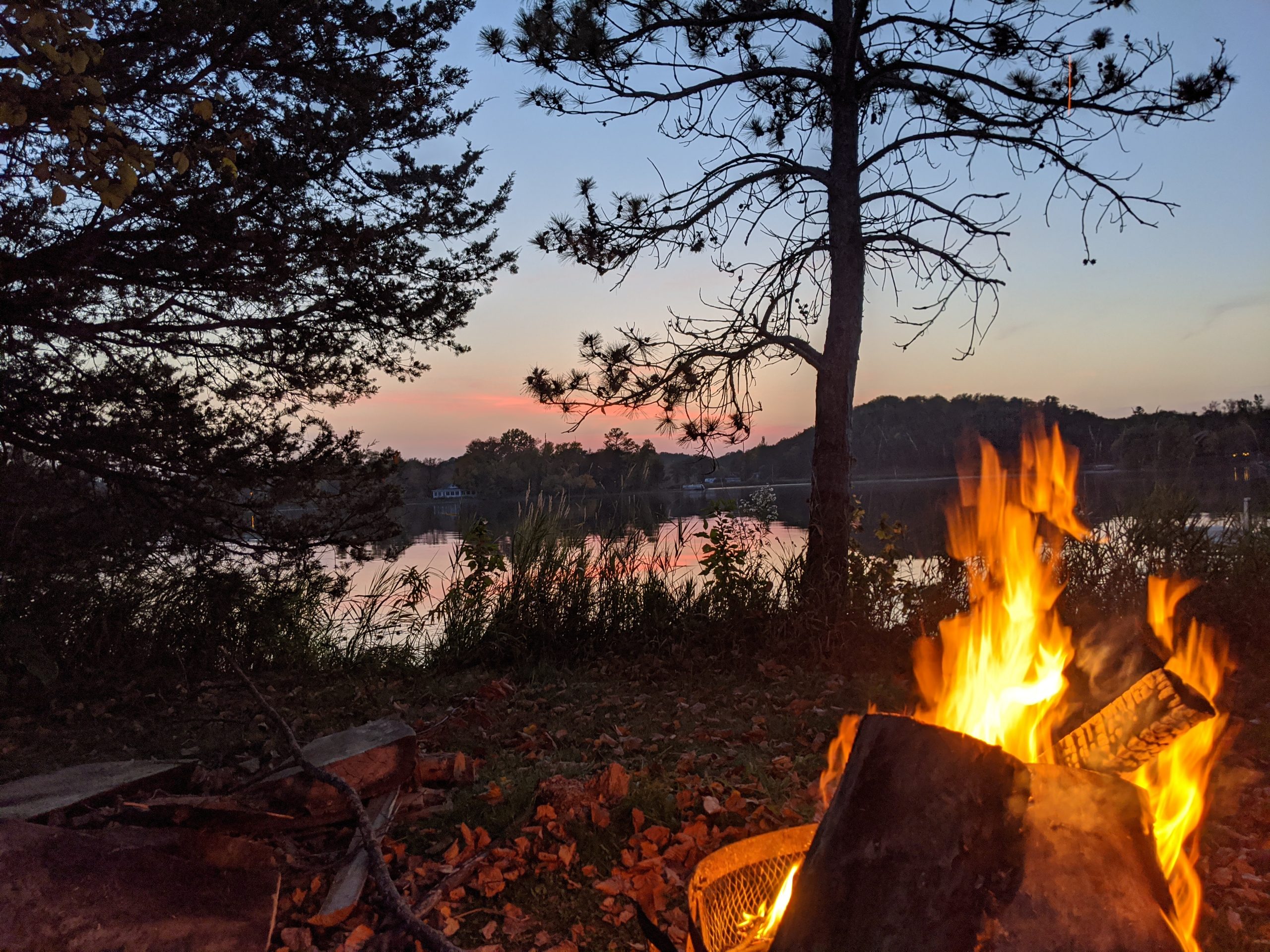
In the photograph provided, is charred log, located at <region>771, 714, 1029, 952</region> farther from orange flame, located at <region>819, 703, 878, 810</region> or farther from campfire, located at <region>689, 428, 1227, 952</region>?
orange flame, located at <region>819, 703, 878, 810</region>

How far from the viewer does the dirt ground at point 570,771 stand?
8.85ft

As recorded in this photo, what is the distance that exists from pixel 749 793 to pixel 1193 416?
18.5 meters

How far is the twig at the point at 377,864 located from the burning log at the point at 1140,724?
6.24 ft

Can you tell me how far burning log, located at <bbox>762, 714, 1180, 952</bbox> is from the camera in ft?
4.89

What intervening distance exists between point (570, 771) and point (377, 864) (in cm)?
142

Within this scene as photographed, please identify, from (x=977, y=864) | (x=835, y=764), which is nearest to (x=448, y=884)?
(x=835, y=764)

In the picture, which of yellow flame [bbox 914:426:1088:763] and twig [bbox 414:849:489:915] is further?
twig [bbox 414:849:489:915]

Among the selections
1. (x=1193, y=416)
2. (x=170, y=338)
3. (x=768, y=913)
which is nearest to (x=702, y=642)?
(x=768, y=913)

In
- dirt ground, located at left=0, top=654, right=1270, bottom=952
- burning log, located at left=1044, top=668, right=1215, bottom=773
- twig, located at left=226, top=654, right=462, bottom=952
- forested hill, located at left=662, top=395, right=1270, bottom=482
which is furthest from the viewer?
forested hill, located at left=662, top=395, right=1270, bottom=482

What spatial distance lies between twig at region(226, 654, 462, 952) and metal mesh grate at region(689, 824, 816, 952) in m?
0.86

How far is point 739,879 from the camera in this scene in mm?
2008

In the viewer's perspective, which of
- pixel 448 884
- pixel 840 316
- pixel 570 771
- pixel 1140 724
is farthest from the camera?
pixel 840 316

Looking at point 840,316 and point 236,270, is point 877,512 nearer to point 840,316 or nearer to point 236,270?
point 840,316

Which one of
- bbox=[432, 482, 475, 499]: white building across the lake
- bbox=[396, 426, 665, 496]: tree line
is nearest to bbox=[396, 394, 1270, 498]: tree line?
bbox=[396, 426, 665, 496]: tree line
